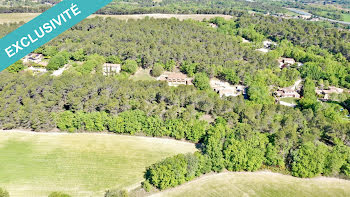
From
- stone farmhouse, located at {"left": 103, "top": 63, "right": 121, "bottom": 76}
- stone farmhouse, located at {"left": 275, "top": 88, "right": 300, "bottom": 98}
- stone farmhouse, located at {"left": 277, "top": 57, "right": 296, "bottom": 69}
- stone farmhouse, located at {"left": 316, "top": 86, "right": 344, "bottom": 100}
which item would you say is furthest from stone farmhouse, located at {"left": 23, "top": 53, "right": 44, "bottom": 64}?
stone farmhouse, located at {"left": 316, "top": 86, "right": 344, "bottom": 100}

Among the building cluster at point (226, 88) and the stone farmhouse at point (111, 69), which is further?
the stone farmhouse at point (111, 69)

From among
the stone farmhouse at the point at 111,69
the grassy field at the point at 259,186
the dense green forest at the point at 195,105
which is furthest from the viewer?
the stone farmhouse at the point at 111,69

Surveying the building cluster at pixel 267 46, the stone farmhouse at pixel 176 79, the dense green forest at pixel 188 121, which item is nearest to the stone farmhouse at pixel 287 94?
the dense green forest at pixel 188 121

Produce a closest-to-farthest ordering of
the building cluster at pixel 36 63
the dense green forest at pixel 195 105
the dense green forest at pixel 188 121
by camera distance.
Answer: the dense green forest at pixel 188 121
the dense green forest at pixel 195 105
the building cluster at pixel 36 63

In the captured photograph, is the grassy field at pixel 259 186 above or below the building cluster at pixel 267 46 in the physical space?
below

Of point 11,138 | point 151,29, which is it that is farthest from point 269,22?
point 11,138

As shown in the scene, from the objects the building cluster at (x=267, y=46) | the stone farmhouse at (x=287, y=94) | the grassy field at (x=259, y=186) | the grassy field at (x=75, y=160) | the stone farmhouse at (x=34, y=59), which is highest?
the building cluster at (x=267, y=46)

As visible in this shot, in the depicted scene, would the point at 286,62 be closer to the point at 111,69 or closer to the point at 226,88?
the point at 226,88

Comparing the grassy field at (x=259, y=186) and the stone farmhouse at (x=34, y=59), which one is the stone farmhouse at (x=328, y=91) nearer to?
the grassy field at (x=259, y=186)
